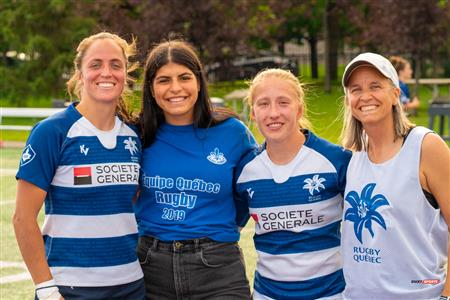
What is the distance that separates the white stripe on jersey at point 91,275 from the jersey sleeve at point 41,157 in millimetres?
436

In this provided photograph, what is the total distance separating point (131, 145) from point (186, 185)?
0.35 m

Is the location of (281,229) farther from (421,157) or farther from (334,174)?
(421,157)

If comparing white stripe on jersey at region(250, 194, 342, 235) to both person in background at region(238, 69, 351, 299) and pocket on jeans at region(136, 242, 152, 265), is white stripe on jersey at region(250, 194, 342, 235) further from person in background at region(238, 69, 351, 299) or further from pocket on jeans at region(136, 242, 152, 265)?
pocket on jeans at region(136, 242, 152, 265)

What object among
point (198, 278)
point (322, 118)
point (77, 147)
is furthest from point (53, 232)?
point (322, 118)

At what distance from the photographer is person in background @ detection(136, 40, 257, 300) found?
4.17m

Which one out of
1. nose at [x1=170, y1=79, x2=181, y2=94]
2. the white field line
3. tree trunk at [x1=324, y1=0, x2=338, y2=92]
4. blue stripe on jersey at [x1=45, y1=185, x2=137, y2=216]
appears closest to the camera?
blue stripe on jersey at [x1=45, y1=185, x2=137, y2=216]

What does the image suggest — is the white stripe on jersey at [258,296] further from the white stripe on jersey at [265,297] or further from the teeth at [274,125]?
the teeth at [274,125]

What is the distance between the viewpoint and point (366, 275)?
3881mm

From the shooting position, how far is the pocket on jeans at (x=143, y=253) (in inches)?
167

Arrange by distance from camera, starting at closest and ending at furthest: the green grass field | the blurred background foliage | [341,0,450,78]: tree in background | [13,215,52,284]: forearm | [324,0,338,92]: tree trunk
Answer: [13,215,52,284]: forearm < the green grass field < [341,0,450,78]: tree in background < the blurred background foliage < [324,0,338,92]: tree trunk

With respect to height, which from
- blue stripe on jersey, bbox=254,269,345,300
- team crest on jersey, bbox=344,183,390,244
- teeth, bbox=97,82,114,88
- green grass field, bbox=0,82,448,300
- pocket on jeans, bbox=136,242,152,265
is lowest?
green grass field, bbox=0,82,448,300

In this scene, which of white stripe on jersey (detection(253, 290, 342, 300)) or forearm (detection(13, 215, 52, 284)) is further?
white stripe on jersey (detection(253, 290, 342, 300))

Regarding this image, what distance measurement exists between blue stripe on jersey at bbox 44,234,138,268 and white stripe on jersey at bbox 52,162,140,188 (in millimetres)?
275

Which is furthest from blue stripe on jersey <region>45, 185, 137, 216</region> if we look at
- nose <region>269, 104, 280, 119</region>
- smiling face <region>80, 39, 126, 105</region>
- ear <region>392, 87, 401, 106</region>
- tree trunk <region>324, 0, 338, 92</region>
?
tree trunk <region>324, 0, 338, 92</region>
